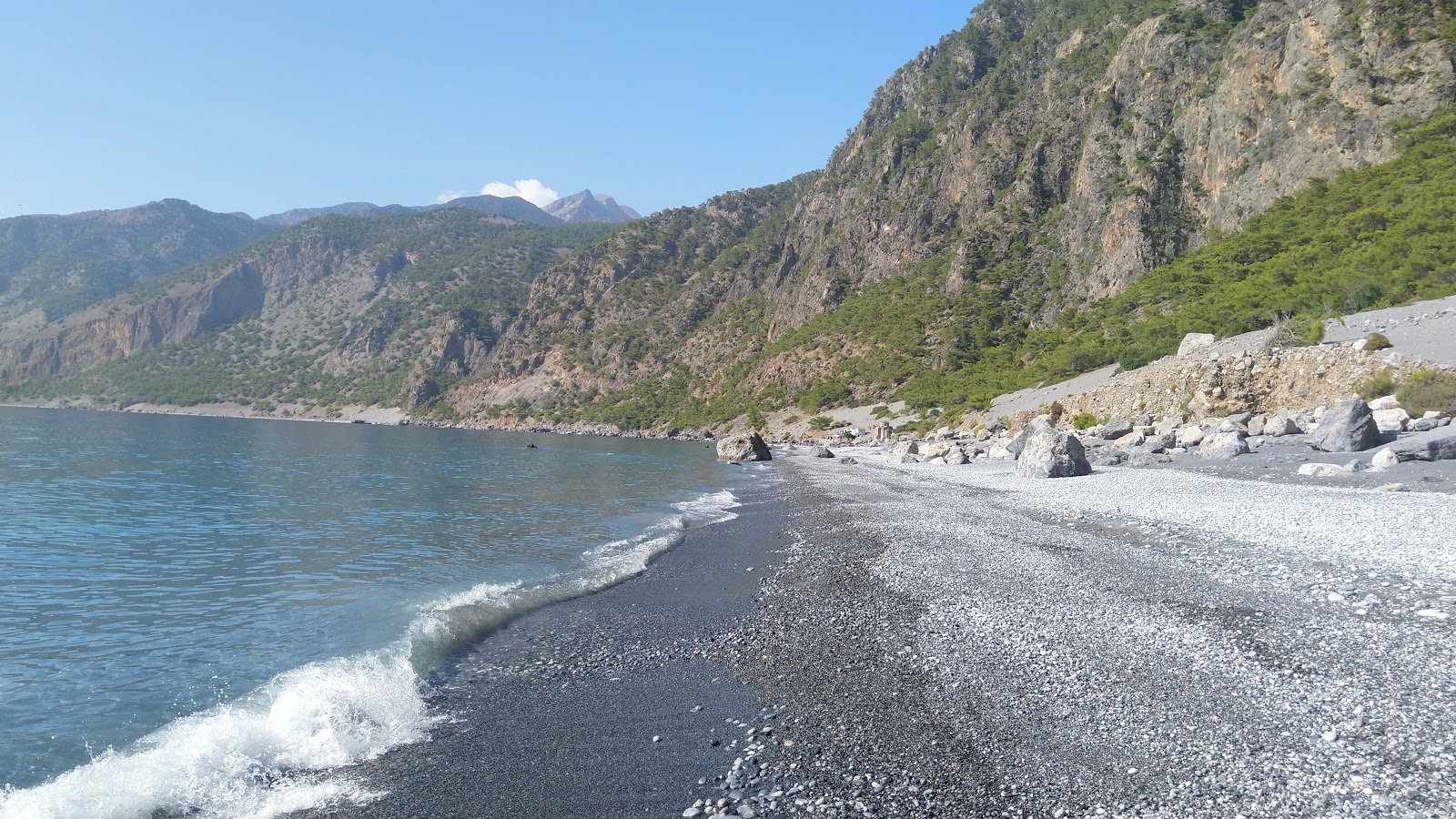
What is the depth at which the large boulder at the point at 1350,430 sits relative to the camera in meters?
19.6

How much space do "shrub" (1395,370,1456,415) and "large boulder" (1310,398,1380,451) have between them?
2.53 m

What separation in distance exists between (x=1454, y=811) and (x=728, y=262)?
16851 cm

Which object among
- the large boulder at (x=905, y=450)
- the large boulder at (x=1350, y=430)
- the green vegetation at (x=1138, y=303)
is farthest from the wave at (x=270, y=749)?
the large boulder at (x=905, y=450)

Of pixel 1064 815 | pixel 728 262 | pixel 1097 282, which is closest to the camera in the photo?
pixel 1064 815

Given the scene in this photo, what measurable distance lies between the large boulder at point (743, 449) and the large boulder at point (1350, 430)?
128 feet

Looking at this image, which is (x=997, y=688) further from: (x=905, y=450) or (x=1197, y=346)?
(x=905, y=450)

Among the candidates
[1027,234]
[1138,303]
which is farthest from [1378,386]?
[1027,234]

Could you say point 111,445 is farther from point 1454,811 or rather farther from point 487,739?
point 1454,811

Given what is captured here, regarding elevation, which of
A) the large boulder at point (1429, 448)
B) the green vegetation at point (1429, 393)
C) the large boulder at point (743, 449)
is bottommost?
the large boulder at point (743, 449)

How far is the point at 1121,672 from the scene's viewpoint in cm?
788

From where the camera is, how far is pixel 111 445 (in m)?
57.5

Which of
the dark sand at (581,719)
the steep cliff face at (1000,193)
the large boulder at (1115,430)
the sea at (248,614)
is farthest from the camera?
the steep cliff face at (1000,193)

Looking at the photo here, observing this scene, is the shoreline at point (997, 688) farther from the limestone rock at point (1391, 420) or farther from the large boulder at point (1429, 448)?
the limestone rock at point (1391, 420)

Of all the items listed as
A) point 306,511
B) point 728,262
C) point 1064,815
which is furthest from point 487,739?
point 728,262
